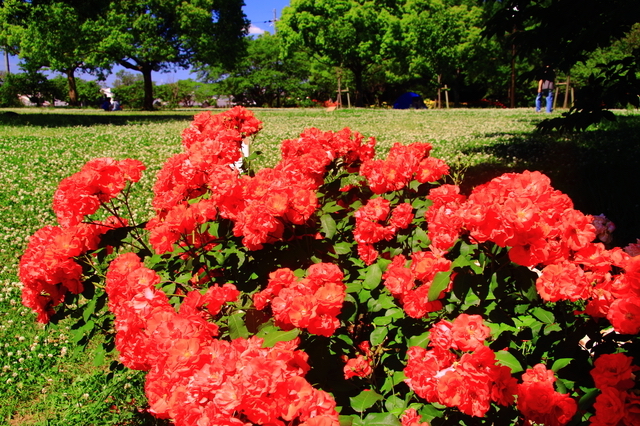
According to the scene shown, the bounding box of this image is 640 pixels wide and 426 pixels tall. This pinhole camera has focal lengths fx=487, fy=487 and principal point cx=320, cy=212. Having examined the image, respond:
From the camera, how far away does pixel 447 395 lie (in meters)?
1.36

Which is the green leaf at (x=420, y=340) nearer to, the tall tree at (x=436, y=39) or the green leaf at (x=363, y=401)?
the green leaf at (x=363, y=401)

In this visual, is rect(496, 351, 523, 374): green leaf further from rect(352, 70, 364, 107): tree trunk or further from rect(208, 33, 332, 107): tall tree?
rect(208, 33, 332, 107): tall tree

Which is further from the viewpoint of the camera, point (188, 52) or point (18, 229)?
point (188, 52)

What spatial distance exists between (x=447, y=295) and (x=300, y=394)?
812 millimetres

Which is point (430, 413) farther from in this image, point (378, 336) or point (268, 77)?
point (268, 77)

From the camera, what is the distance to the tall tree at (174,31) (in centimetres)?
2798

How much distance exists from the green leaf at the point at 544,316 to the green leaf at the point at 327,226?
2.66 ft

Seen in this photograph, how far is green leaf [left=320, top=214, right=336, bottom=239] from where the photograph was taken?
6.61 ft

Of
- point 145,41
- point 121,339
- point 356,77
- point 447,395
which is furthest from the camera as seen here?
point 356,77

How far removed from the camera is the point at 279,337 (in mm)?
1544

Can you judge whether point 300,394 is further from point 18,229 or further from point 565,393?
point 18,229

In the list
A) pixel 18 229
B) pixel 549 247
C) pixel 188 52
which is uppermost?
pixel 188 52

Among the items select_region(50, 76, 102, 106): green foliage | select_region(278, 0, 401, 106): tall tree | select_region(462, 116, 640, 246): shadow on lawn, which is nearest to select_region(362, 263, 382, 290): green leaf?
select_region(462, 116, 640, 246): shadow on lawn

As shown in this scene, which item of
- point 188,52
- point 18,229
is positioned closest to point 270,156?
point 18,229
